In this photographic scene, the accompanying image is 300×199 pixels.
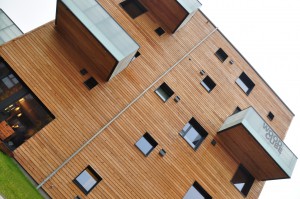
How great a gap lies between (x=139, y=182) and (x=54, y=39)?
9.29m

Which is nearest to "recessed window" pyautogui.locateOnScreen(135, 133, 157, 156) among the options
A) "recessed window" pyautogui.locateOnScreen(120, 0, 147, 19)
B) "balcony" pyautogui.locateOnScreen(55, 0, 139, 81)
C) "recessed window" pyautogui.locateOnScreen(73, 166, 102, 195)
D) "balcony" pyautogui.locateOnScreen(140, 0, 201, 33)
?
"recessed window" pyautogui.locateOnScreen(73, 166, 102, 195)

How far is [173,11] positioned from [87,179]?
12222 mm

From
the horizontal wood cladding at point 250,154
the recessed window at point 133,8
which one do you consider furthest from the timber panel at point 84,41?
the horizontal wood cladding at point 250,154

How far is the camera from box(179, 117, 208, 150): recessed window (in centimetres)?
1778

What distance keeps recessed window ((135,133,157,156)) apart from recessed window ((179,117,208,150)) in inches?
77.5

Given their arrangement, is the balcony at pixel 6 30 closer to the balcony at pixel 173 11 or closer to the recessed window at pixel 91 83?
the balcony at pixel 173 11

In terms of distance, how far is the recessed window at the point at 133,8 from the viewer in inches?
790

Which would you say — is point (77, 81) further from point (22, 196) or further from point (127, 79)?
point (22, 196)

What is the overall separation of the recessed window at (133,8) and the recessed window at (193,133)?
328 inches

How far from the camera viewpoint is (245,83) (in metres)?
22.3

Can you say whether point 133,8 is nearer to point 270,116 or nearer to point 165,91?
Answer: point 165,91

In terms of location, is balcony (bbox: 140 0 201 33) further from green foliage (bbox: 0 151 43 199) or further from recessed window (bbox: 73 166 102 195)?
green foliage (bbox: 0 151 43 199)

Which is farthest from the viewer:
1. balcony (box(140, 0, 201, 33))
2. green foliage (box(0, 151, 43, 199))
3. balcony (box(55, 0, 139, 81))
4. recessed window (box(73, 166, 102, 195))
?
balcony (box(140, 0, 201, 33))

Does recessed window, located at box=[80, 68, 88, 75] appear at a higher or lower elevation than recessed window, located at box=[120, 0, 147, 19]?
lower
